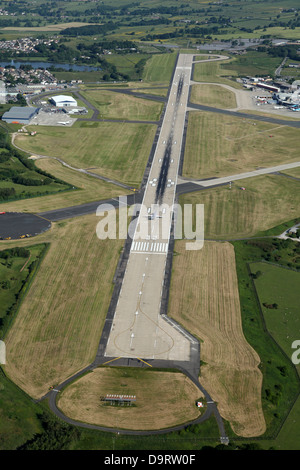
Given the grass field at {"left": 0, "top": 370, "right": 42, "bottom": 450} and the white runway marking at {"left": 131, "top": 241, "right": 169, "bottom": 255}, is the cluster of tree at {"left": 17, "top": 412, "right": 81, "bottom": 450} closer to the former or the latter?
the grass field at {"left": 0, "top": 370, "right": 42, "bottom": 450}

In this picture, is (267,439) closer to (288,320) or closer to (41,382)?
(288,320)

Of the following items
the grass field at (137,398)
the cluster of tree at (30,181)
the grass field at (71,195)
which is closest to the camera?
the grass field at (137,398)

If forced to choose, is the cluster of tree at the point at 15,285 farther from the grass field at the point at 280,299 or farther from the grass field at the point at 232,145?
the grass field at the point at 232,145

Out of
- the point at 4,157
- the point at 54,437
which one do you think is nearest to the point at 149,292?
the point at 54,437

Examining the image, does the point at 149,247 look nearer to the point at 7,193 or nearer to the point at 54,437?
the point at 7,193

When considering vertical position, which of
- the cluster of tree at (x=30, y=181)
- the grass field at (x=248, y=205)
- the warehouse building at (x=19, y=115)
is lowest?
the grass field at (x=248, y=205)

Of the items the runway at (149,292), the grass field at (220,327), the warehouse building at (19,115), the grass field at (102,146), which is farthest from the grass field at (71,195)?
the warehouse building at (19,115)

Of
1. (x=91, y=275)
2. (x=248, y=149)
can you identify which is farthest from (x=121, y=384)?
(x=248, y=149)

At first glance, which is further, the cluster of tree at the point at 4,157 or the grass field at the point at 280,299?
the cluster of tree at the point at 4,157
